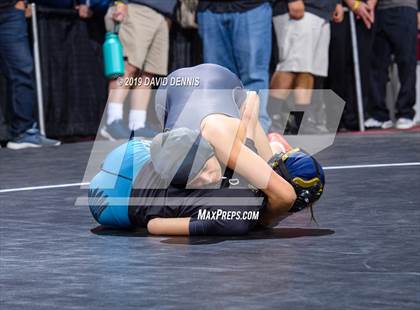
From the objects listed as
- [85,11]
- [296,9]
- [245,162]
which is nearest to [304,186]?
[245,162]

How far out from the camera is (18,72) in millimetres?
9617

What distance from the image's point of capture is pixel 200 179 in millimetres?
5016

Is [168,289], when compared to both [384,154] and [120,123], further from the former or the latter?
[120,123]

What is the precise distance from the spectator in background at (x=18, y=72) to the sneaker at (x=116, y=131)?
466 mm

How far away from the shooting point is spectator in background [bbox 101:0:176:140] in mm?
Answer: 9844

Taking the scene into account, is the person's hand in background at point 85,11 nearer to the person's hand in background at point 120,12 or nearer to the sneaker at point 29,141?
the person's hand in background at point 120,12

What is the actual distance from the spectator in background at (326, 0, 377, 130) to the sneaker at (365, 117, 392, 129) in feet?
0.40

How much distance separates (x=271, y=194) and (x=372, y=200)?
118 centimetres

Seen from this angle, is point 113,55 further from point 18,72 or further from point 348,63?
point 348,63

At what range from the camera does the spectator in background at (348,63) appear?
1083cm

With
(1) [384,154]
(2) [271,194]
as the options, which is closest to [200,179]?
(2) [271,194]

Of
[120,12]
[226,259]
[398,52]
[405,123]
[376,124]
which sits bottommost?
[376,124]

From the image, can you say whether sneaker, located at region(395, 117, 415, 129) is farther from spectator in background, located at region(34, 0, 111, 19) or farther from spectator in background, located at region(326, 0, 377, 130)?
spectator in background, located at region(34, 0, 111, 19)

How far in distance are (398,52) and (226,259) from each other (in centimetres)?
647
